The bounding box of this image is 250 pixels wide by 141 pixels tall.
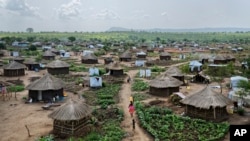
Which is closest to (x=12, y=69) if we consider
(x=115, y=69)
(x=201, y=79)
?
(x=115, y=69)

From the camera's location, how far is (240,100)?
89.0 ft

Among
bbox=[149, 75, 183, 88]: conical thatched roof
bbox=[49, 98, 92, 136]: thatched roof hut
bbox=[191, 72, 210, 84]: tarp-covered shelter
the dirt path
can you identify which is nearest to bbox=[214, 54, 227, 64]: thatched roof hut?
bbox=[191, 72, 210, 84]: tarp-covered shelter

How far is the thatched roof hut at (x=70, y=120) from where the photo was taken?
66.5 feet

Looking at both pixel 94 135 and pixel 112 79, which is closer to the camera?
pixel 94 135

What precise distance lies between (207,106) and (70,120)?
33.5 feet

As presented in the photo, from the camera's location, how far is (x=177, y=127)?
2172cm

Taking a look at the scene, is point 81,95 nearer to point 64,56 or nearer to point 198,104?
point 198,104

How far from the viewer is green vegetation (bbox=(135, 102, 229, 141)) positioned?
1997 cm

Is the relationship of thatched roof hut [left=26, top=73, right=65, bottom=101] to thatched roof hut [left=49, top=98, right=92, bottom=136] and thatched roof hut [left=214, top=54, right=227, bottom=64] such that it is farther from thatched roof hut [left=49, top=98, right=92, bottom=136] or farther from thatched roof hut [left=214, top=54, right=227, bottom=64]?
thatched roof hut [left=214, top=54, right=227, bottom=64]

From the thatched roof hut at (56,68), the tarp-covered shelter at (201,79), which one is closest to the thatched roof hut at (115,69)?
the thatched roof hut at (56,68)

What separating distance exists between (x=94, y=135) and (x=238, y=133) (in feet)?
37.5

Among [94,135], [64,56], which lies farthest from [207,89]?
[64,56]

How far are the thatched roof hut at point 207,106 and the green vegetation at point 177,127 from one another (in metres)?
0.89

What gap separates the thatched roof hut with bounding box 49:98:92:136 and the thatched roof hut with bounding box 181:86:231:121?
8.50 m
